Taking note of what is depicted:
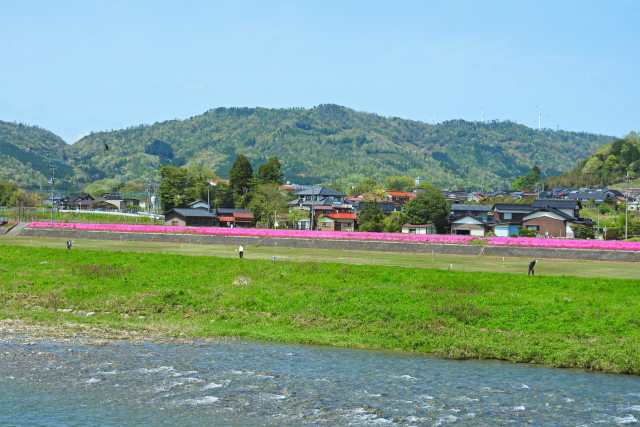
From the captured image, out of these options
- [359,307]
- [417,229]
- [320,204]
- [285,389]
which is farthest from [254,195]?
[285,389]

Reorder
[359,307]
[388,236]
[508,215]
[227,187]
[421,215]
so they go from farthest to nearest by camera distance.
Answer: [227,187] < [508,215] < [421,215] < [388,236] < [359,307]

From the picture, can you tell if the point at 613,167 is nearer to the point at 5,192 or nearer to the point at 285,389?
the point at 5,192

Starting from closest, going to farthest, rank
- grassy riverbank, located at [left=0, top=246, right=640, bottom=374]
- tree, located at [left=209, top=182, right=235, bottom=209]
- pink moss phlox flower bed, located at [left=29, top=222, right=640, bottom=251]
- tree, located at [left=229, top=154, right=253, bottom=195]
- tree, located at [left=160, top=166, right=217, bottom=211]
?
grassy riverbank, located at [left=0, top=246, right=640, bottom=374], pink moss phlox flower bed, located at [left=29, top=222, right=640, bottom=251], tree, located at [left=229, top=154, right=253, bottom=195], tree, located at [left=160, top=166, right=217, bottom=211], tree, located at [left=209, top=182, right=235, bottom=209]

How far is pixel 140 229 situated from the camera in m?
88.2

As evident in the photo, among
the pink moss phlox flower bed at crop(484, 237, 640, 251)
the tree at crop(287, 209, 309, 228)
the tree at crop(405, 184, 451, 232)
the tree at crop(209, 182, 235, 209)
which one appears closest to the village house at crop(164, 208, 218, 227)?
the tree at crop(287, 209, 309, 228)

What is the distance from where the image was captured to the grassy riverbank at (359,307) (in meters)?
23.2

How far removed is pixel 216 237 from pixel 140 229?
16.7 m

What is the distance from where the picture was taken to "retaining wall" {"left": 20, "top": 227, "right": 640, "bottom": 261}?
5942 cm

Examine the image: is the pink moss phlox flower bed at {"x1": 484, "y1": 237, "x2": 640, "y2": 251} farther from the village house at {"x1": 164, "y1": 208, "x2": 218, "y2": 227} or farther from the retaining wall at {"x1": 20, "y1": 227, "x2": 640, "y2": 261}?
the village house at {"x1": 164, "y1": 208, "x2": 218, "y2": 227}

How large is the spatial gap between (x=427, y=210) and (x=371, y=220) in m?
9.59

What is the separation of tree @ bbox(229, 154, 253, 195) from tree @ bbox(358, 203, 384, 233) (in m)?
33.6

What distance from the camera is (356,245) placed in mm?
69688

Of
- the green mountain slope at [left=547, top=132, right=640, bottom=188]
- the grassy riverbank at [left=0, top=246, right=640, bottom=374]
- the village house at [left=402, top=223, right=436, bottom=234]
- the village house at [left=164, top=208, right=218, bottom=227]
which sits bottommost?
the grassy riverbank at [left=0, top=246, right=640, bottom=374]

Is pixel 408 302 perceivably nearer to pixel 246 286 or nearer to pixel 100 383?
pixel 246 286
